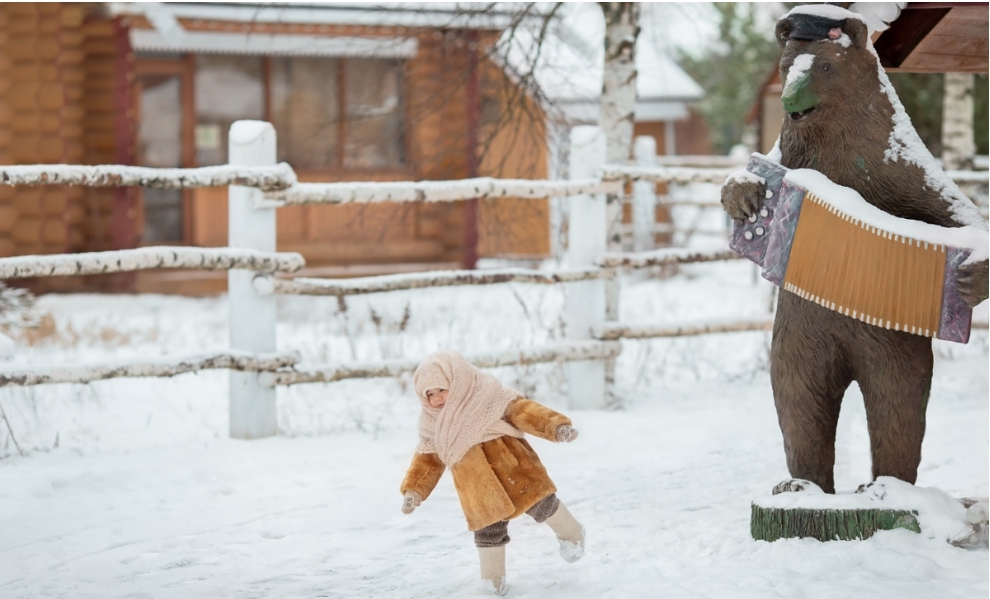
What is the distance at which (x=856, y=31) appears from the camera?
3.30 meters

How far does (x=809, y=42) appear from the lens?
335 cm

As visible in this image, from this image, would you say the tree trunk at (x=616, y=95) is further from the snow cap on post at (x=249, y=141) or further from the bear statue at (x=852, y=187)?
the bear statue at (x=852, y=187)

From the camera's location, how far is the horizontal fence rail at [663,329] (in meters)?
5.75

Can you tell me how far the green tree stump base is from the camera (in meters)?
3.34

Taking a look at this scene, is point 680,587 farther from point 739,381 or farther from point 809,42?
point 739,381

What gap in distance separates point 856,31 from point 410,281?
2736 millimetres

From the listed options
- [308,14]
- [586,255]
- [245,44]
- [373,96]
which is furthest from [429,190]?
[373,96]

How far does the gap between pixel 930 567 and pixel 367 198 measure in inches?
123

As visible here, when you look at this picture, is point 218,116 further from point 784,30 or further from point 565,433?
point 565,433

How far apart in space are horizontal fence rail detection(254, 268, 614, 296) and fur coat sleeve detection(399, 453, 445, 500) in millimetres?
1907

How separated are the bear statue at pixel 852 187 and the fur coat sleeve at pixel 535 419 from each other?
35.2 inches

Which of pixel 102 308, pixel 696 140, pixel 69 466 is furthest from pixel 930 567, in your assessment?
pixel 696 140

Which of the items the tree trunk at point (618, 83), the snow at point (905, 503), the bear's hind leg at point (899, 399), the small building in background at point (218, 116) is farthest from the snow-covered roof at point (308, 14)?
the snow at point (905, 503)

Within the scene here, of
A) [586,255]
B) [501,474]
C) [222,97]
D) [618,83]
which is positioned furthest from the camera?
[222,97]
